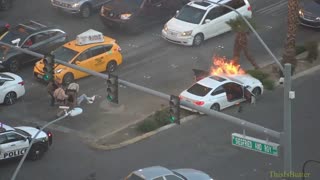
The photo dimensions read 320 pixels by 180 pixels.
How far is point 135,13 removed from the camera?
130 feet

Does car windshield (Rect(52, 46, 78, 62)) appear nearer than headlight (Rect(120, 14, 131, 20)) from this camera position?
Yes

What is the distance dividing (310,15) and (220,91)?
1055 centimetres

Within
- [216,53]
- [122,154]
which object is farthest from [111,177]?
[216,53]

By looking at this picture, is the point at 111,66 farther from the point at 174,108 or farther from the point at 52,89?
the point at 174,108

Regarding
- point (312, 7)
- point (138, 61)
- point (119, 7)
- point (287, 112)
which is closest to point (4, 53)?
point (138, 61)

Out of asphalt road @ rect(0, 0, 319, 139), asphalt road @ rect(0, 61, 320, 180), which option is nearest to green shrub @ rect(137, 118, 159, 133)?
asphalt road @ rect(0, 61, 320, 180)

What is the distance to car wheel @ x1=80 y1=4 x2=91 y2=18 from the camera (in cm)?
4153

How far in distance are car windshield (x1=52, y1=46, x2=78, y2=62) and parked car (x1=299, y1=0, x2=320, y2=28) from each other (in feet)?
41.8

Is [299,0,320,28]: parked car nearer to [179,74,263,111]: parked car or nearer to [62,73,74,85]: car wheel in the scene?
[179,74,263,111]: parked car

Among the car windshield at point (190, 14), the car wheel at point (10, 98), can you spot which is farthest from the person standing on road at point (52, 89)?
the car windshield at point (190, 14)

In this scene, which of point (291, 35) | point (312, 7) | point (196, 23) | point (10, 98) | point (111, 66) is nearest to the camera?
point (10, 98)

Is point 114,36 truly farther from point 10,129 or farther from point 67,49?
point 10,129

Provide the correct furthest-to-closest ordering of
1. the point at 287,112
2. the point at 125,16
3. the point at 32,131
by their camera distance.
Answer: the point at 125,16 → the point at 32,131 → the point at 287,112

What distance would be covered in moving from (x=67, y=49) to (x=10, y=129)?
7.90 metres
